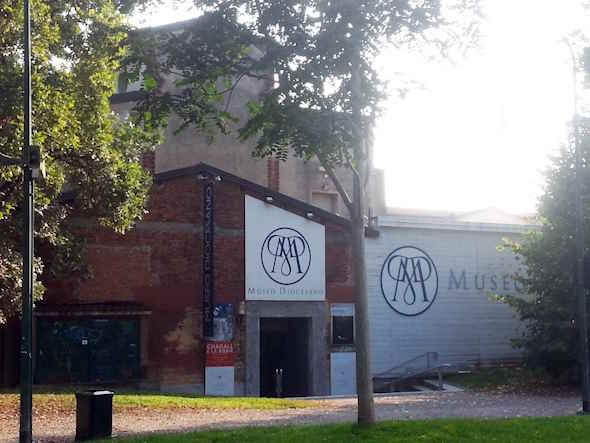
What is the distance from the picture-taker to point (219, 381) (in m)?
27.3

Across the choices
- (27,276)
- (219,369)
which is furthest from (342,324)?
(27,276)

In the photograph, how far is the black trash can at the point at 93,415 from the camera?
46.9 ft

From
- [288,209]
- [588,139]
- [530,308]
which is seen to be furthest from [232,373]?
[588,139]

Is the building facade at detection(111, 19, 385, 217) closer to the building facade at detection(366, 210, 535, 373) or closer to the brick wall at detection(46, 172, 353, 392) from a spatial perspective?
the building facade at detection(366, 210, 535, 373)

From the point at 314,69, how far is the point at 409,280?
19.8m

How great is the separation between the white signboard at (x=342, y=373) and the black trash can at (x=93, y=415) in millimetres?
15391

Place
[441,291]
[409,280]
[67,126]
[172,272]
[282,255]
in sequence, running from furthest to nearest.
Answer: [441,291]
[409,280]
[282,255]
[172,272]
[67,126]

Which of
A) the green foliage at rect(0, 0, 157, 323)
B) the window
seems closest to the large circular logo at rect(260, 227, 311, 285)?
the window

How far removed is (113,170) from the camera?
19781 millimetres

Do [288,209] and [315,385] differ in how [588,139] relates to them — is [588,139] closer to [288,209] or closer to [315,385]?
[288,209]

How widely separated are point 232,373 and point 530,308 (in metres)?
9.70

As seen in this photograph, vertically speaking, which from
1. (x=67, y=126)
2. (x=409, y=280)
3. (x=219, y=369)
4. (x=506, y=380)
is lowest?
(x=506, y=380)

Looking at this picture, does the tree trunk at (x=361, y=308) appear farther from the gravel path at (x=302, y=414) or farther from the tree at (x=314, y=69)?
the gravel path at (x=302, y=414)

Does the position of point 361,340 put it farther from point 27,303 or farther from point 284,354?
point 284,354
